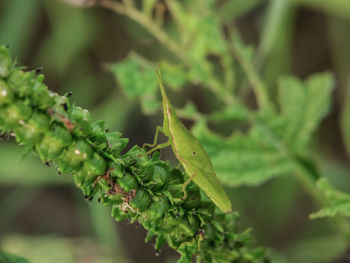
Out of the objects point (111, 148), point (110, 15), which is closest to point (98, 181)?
point (111, 148)

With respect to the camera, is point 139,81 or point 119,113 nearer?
point 139,81

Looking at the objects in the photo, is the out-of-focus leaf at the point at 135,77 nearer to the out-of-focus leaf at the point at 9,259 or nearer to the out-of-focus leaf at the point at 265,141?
the out-of-focus leaf at the point at 265,141

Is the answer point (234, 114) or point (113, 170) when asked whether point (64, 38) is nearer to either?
point (234, 114)

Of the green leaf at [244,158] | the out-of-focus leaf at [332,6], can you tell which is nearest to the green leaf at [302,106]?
the green leaf at [244,158]

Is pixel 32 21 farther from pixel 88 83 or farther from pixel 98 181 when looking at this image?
pixel 98 181

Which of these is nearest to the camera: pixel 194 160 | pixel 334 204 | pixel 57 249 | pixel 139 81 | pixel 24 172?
pixel 194 160

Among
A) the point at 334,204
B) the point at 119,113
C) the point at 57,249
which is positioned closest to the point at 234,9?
the point at 119,113
